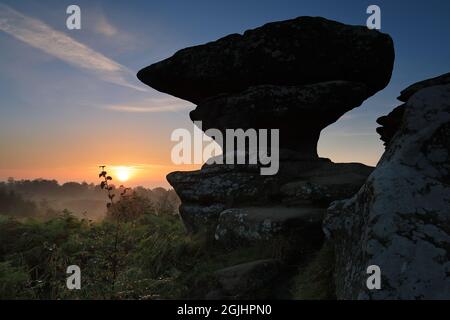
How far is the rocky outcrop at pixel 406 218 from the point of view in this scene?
176 inches

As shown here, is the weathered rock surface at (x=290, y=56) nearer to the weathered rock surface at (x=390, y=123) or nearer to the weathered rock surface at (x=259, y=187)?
the weathered rock surface at (x=390, y=123)

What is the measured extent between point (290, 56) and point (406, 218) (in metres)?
7.58

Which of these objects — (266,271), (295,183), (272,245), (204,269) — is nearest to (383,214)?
(266,271)

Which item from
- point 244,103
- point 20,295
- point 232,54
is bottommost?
point 20,295

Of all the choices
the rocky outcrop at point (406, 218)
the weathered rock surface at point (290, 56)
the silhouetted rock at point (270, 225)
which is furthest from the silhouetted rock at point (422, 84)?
the silhouetted rock at point (270, 225)

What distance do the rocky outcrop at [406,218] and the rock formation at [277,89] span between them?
3829 mm

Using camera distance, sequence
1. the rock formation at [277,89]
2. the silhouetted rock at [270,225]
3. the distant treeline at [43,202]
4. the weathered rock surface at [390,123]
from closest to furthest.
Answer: the silhouetted rock at [270,225] → the weathered rock surface at [390,123] → the rock formation at [277,89] → the distant treeline at [43,202]

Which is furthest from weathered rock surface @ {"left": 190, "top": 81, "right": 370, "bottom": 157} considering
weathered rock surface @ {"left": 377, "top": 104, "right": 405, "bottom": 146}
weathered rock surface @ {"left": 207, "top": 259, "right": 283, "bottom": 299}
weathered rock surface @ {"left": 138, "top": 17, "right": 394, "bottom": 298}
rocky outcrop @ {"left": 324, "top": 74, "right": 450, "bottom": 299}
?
weathered rock surface @ {"left": 207, "top": 259, "right": 283, "bottom": 299}

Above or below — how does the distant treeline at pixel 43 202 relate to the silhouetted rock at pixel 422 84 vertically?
below

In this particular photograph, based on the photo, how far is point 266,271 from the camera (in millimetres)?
6727

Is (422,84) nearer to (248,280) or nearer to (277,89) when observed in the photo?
(277,89)
